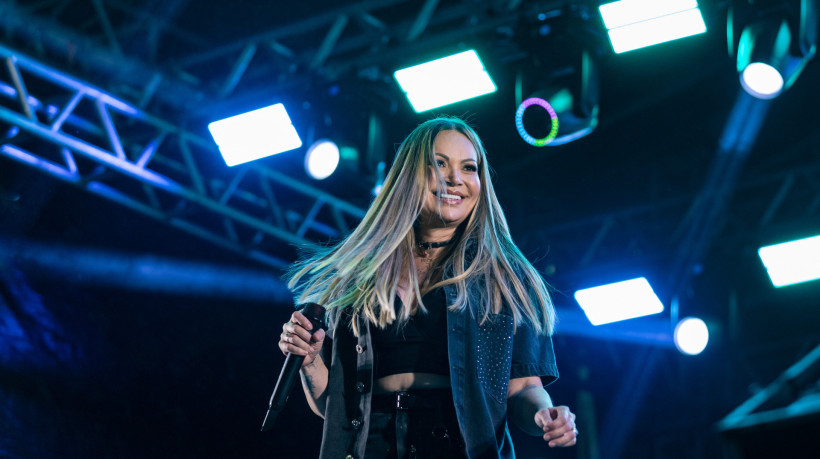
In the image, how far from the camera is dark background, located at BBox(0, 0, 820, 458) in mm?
5039

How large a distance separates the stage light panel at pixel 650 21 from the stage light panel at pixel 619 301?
1.88 m

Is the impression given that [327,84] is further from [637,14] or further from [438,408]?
[438,408]

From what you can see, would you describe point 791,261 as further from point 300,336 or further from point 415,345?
point 300,336

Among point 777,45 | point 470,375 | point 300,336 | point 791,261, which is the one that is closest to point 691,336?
point 791,261

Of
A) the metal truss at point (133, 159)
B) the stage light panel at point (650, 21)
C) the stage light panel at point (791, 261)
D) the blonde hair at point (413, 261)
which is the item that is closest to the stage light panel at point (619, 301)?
the stage light panel at point (791, 261)

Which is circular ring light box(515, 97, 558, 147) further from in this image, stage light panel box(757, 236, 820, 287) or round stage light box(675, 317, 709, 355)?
stage light panel box(757, 236, 820, 287)

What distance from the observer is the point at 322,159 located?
15.7 ft

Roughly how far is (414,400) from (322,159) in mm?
3021

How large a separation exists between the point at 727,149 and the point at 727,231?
69 centimetres

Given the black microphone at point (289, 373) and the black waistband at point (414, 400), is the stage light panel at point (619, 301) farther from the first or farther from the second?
the black microphone at point (289, 373)

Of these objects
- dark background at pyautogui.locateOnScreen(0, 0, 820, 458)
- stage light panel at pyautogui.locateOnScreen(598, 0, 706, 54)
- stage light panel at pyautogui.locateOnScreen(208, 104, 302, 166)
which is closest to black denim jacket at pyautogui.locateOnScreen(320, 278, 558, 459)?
stage light panel at pyautogui.locateOnScreen(598, 0, 706, 54)

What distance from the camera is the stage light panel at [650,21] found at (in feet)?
13.7

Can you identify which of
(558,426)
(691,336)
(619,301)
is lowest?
(558,426)

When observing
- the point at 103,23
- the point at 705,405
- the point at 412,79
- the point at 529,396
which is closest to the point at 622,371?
the point at 705,405
